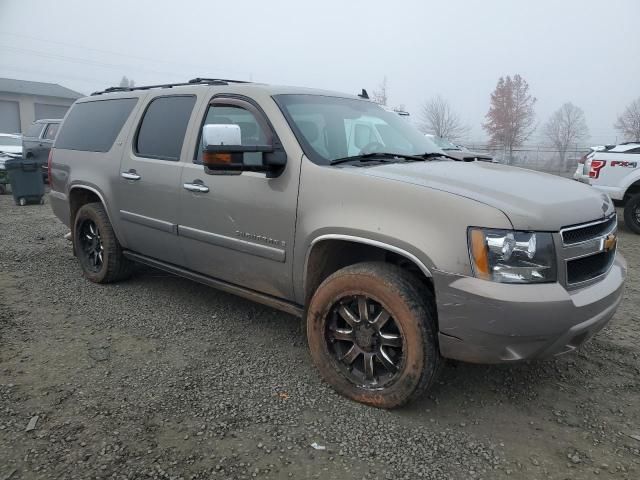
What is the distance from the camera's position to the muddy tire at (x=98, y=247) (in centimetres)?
469

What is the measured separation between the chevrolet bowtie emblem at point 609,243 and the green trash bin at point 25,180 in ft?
37.2

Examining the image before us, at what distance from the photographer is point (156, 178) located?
395 cm

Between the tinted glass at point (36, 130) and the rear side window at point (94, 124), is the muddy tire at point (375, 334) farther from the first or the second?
the tinted glass at point (36, 130)

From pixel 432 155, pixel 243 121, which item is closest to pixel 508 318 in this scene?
pixel 432 155

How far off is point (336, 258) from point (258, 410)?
3.33 feet

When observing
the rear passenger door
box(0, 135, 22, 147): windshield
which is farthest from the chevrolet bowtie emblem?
box(0, 135, 22, 147): windshield

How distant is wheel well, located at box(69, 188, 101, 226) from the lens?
5004 mm

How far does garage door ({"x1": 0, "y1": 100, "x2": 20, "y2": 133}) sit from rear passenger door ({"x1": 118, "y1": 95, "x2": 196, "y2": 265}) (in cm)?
4207

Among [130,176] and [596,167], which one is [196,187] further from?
[596,167]

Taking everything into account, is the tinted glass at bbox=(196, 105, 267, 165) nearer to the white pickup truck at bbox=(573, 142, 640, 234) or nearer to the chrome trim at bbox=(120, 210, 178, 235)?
the chrome trim at bbox=(120, 210, 178, 235)

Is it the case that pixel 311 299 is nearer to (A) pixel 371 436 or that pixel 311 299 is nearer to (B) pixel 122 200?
→ (A) pixel 371 436

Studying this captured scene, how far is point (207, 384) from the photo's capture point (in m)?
3.05

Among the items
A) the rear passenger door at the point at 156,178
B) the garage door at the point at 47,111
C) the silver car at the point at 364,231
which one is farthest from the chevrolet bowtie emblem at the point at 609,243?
the garage door at the point at 47,111

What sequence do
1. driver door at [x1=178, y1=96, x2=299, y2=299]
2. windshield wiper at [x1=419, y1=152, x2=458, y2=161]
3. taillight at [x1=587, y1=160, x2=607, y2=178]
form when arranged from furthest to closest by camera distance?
taillight at [x1=587, y1=160, x2=607, y2=178] → windshield wiper at [x1=419, y1=152, x2=458, y2=161] → driver door at [x1=178, y1=96, x2=299, y2=299]
